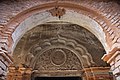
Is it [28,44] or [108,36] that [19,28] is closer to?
[108,36]

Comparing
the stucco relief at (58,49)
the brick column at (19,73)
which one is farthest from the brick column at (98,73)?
→ the brick column at (19,73)

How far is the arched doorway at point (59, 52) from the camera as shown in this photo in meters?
5.79

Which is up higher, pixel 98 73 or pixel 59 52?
pixel 59 52

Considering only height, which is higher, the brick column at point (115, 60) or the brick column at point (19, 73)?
the brick column at point (19, 73)

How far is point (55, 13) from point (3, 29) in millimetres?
1041

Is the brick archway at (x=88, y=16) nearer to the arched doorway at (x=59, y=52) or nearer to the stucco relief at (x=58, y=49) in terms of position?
the arched doorway at (x=59, y=52)

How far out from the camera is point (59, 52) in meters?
6.17

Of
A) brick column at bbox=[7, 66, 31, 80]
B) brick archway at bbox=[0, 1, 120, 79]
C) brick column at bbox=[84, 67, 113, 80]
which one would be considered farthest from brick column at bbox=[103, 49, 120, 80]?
brick column at bbox=[7, 66, 31, 80]

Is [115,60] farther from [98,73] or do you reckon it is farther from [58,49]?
[58,49]

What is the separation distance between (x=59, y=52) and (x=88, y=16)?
2652 millimetres

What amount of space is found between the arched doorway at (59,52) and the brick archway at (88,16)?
1.83 meters

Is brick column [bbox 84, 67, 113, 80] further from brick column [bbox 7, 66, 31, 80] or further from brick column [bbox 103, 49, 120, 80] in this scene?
brick column [bbox 103, 49, 120, 80]

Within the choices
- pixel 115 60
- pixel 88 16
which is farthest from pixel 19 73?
pixel 115 60

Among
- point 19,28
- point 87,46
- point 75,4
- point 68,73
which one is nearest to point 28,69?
point 68,73
